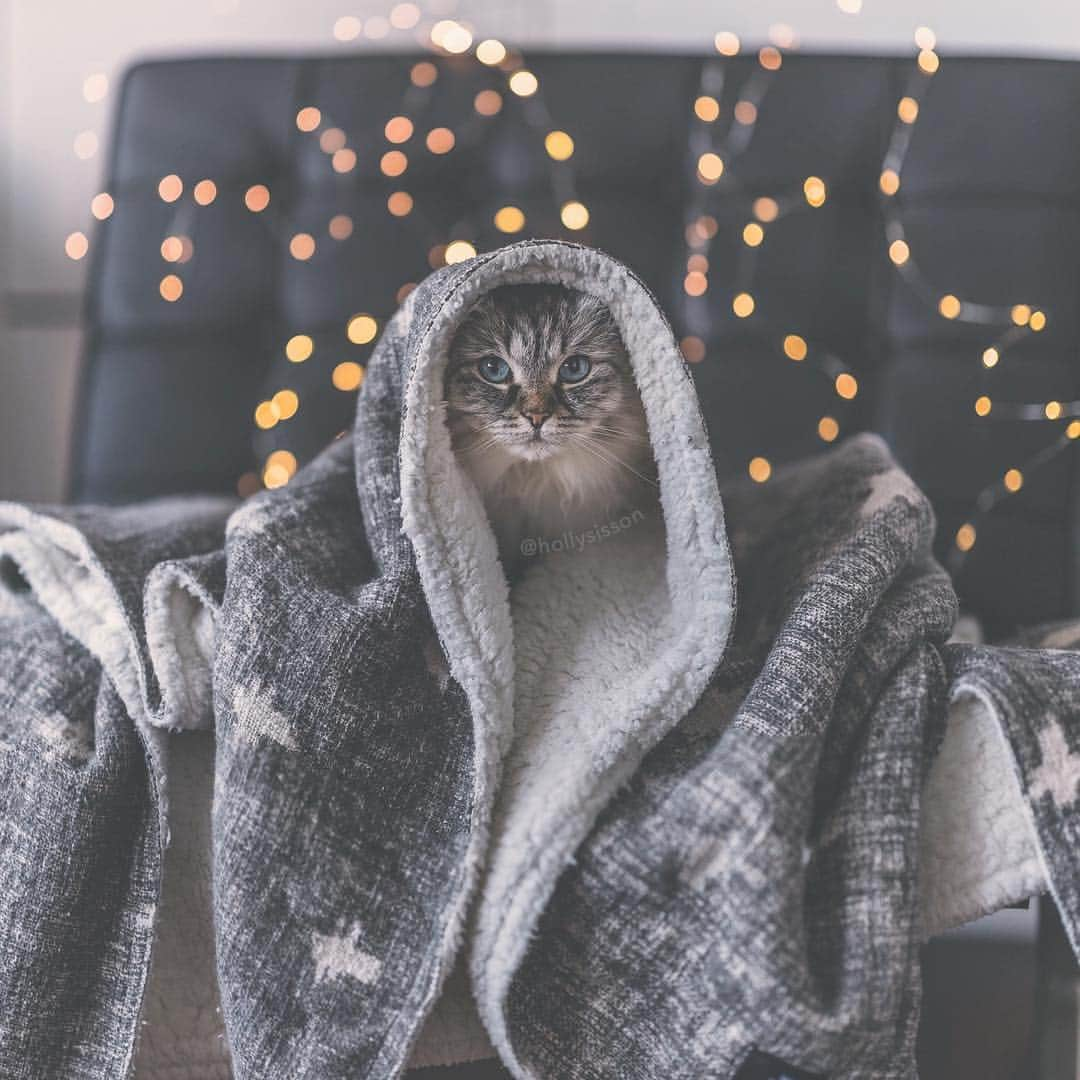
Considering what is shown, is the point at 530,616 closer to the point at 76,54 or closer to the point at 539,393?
the point at 539,393

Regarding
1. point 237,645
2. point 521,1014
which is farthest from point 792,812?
point 237,645

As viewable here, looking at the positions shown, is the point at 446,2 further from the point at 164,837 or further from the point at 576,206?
the point at 164,837

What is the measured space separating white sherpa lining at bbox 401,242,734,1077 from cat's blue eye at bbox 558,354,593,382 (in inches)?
2.1

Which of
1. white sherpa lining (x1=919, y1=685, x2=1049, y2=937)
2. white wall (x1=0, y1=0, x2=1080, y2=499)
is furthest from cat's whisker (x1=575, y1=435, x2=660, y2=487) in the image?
white wall (x1=0, y1=0, x2=1080, y2=499)

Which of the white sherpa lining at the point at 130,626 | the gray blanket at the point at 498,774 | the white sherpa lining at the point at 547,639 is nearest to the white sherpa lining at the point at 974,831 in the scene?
the gray blanket at the point at 498,774

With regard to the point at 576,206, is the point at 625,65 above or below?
above

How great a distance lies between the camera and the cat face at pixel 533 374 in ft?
2.61

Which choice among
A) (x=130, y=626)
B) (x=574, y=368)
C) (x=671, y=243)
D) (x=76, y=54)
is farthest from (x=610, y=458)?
(x=76, y=54)

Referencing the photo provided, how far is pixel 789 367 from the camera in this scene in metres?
1.24

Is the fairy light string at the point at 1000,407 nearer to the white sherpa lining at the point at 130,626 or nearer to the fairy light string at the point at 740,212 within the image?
the fairy light string at the point at 740,212

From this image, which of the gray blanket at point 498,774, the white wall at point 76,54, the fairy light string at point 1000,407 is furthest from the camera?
the white wall at point 76,54

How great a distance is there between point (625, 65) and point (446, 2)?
1.25ft

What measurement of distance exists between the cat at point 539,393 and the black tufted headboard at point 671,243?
1.40ft

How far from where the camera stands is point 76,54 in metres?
1.55
